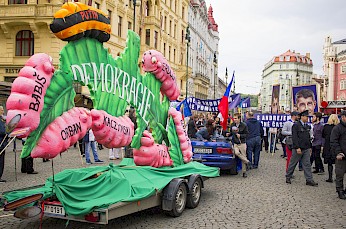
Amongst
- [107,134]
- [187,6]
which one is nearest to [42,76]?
[107,134]

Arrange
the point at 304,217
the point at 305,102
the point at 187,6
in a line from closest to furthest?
the point at 304,217 → the point at 305,102 → the point at 187,6

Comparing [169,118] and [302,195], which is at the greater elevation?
[169,118]

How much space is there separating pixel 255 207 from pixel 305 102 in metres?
13.8

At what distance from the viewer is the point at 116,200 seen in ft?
18.1

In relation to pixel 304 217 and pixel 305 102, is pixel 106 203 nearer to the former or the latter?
pixel 304 217

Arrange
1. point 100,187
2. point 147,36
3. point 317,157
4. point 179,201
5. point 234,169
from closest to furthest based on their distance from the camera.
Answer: point 100,187 < point 179,201 < point 234,169 < point 317,157 < point 147,36

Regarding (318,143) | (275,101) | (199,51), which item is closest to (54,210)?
(318,143)

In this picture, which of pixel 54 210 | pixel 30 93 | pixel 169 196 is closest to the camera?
pixel 30 93

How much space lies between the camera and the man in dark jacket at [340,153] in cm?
884

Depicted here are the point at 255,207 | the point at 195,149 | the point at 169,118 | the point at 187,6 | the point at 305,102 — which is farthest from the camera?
the point at 187,6

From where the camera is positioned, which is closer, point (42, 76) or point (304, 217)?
point (42, 76)

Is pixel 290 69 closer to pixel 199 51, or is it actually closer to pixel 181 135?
pixel 199 51

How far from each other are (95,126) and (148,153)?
5.30 ft

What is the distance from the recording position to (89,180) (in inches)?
246
